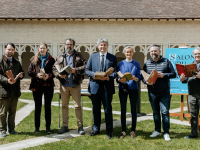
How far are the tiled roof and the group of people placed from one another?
13.0 meters

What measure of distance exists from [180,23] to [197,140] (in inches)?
588

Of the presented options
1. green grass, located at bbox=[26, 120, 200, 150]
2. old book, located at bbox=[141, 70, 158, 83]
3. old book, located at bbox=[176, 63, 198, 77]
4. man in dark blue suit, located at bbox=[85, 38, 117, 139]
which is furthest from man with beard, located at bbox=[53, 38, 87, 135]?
old book, located at bbox=[176, 63, 198, 77]

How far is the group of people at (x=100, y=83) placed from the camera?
4766mm


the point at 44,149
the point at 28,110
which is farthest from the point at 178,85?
the point at 28,110

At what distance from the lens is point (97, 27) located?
18203 mm

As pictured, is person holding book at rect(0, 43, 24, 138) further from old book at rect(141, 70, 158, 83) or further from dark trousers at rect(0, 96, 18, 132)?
old book at rect(141, 70, 158, 83)

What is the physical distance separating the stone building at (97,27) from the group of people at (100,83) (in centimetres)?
1257

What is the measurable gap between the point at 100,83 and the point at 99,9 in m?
14.6

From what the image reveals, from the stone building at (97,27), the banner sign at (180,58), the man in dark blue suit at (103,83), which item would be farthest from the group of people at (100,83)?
the stone building at (97,27)

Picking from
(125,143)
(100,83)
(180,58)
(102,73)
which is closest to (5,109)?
(100,83)

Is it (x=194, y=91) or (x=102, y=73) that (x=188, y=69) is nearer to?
(x=194, y=91)

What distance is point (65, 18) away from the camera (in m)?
17.5

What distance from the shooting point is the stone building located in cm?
1773

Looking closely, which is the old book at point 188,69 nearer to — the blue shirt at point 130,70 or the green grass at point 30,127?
the blue shirt at point 130,70
